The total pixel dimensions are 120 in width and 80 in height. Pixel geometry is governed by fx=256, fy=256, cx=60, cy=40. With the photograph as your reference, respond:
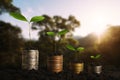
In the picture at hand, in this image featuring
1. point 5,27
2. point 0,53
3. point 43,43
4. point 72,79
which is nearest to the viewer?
point 72,79

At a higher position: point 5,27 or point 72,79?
point 5,27

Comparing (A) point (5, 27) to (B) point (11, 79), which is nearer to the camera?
(B) point (11, 79)

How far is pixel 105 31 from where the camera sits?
12305mm

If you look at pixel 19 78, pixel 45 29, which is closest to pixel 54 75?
pixel 19 78

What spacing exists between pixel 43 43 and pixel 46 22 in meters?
1.52

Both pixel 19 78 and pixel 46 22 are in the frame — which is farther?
pixel 46 22

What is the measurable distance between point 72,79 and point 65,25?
9389mm

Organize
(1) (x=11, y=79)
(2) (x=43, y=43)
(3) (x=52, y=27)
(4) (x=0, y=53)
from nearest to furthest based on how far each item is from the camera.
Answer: (1) (x=11, y=79), (4) (x=0, y=53), (2) (x=43, y=43), (3) (x=52, y=27)

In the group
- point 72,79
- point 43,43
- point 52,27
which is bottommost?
point 72,79

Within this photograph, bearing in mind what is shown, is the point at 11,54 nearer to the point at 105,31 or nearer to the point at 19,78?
the point at 105,31

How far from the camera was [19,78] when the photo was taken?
4422 millimetres

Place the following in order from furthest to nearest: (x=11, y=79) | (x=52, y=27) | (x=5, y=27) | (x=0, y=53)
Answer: (x=52, y=27), (x=5, y=27), (x=0, y=53), (x=11, y=79)

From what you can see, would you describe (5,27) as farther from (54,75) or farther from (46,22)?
(54,75)

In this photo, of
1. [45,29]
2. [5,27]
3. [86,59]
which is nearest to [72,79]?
[86,59]
